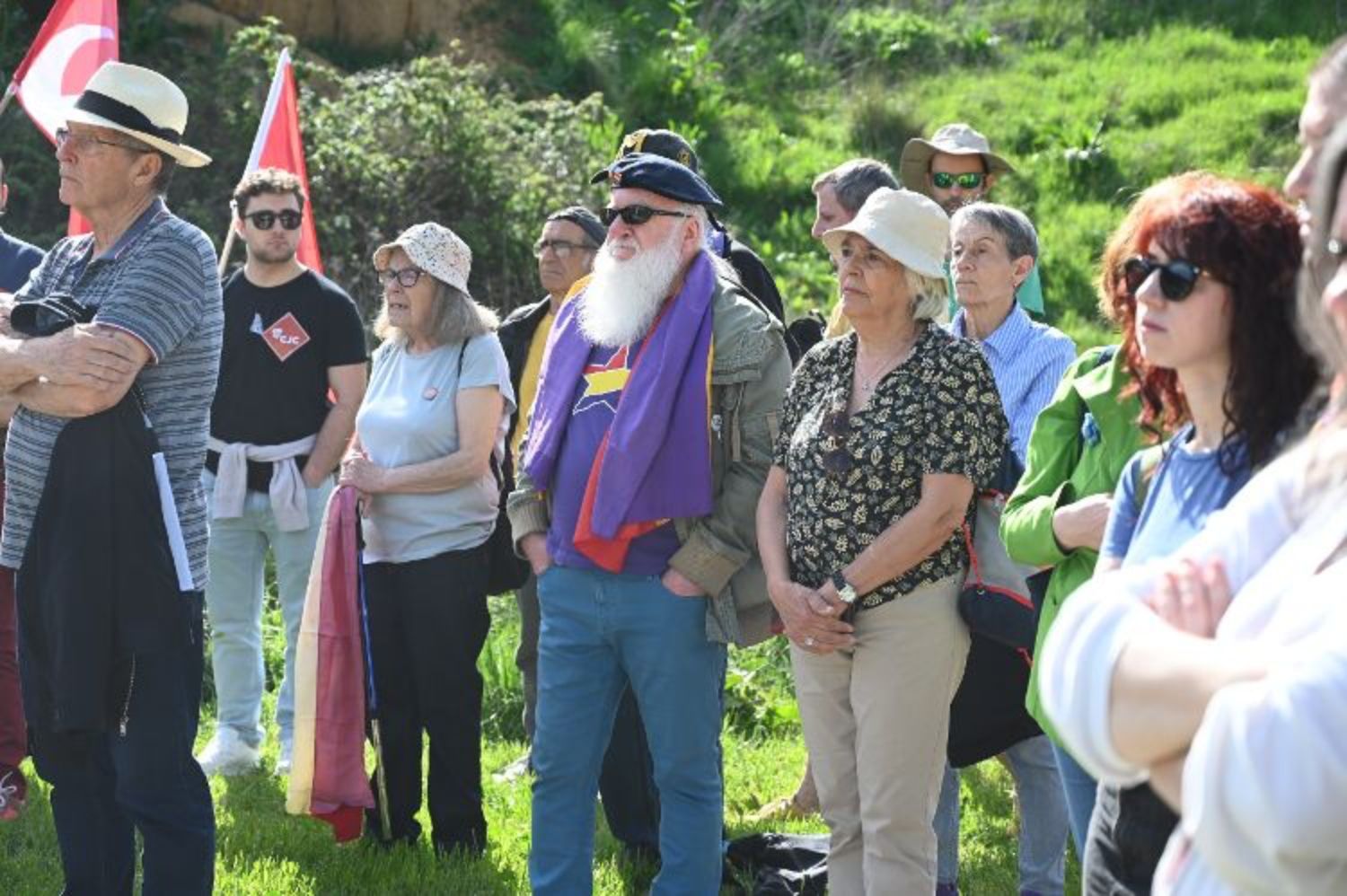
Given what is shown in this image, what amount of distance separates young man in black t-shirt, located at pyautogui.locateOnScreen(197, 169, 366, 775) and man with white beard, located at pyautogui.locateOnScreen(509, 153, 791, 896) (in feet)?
7.36

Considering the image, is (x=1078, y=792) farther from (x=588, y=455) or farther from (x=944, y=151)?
(x=944, y=151)

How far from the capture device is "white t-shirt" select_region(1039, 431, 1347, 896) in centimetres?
181

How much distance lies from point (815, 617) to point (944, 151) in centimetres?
312

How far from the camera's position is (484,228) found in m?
12.7

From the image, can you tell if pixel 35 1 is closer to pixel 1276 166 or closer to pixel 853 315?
pixel 1276 166

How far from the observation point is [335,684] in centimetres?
603

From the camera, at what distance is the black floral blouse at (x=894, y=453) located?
457cm

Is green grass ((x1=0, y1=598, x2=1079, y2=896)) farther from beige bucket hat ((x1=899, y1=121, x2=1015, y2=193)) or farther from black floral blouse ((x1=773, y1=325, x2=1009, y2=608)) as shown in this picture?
beige bucket hat ((x1=899, y1=121, x2=1015, y2=193))

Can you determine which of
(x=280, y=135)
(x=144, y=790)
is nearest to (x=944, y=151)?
(x=280, y=135)

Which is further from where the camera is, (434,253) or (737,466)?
(434,253)

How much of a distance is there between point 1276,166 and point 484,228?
6.60 metres

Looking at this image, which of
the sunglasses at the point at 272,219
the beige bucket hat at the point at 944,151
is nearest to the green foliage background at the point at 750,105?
the sunglasses at the point at 272,219

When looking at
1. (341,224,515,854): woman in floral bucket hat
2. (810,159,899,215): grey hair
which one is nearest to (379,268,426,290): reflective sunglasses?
(341,224,515,854): woman in floral bucket hat

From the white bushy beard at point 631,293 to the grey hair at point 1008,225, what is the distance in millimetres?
1113
